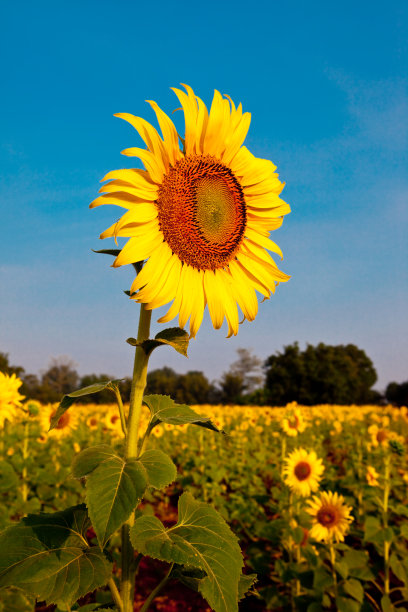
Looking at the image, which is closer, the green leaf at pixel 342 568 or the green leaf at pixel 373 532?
the green leaf at pixel 342 568

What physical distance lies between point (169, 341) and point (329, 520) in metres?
3.54

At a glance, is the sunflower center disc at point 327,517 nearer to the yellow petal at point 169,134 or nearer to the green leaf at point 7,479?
the green leaf at point 7,479

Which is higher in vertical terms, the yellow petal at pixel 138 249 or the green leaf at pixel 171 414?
the yellow petal at pixel 138 249

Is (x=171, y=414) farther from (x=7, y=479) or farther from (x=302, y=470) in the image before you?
(x=302, y=470)

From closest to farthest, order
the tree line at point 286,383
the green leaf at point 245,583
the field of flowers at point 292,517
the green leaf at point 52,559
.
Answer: the green leaf at point 52,559, the green leaf at point 245,583, the field of flowers at point 292,517, the tree line at point 286,383

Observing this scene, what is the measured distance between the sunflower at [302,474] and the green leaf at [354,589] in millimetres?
894

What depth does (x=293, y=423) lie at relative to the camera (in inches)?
215

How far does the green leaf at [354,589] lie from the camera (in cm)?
389

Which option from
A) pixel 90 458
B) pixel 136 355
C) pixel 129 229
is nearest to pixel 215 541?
pixel 90 458

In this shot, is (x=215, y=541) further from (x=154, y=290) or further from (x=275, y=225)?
(x=275, y=225)

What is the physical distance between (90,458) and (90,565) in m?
0.31

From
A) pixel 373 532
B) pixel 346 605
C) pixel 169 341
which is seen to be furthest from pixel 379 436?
pixel 169 341

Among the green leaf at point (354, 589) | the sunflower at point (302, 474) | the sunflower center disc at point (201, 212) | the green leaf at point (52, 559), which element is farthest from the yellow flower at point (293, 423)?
the green leaf at point (52, 559)

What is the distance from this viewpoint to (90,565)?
134 centimetres
